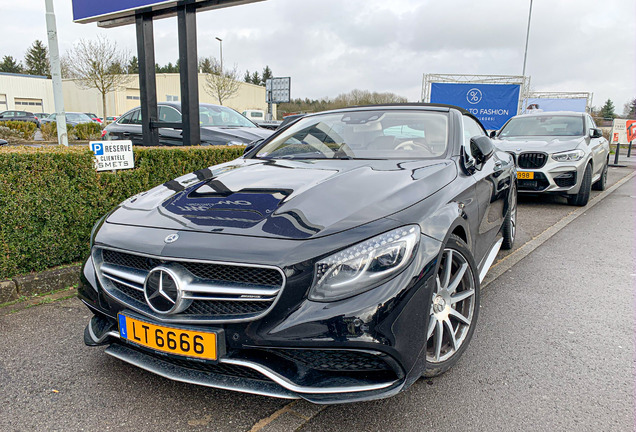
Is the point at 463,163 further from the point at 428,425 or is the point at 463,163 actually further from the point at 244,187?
the point at 428,425

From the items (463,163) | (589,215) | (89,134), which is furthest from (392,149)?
(89,134)

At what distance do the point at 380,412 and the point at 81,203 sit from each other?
3114 millimetres

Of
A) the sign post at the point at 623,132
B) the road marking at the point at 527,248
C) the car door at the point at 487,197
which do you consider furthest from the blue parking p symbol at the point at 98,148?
the sign post at the point at 623,132

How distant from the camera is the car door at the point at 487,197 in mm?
3066

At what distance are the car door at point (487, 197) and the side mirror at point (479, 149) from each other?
0.04 metres

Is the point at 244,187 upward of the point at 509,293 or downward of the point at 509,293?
upward

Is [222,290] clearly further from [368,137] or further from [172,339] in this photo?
[368,137]

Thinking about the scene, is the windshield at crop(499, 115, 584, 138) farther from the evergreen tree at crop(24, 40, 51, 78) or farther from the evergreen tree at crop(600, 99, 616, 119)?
the evergreen tree at crop(24, 40, 51, 78)

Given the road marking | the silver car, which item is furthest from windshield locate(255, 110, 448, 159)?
the silver car

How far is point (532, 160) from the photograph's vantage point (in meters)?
7.29

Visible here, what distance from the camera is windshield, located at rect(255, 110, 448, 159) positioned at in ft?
10.0

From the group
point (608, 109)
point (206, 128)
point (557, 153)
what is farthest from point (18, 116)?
point (608, 109)

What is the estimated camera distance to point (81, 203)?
3932 millimetres

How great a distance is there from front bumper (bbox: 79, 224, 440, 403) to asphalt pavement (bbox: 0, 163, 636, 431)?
0.31 meters
